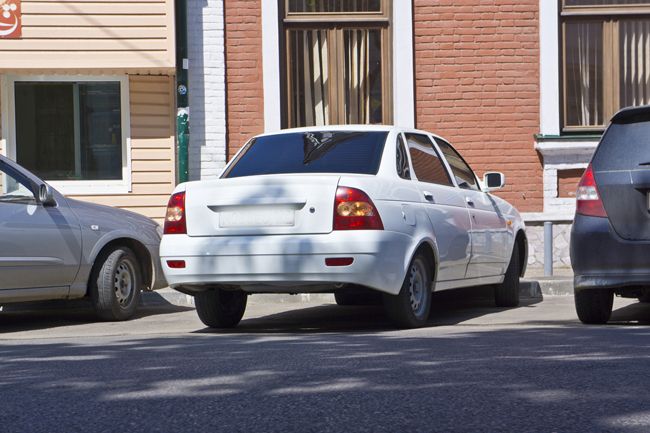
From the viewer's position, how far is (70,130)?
49.7ft

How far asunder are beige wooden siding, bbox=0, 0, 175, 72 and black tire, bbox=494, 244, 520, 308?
18.2 ft

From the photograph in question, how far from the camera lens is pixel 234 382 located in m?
5.21

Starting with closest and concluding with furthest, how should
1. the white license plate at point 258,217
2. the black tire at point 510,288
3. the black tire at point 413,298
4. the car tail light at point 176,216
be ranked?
1. the white license plate at point 258,217
2. the black tire at point 413,298
3. the car tail light at point 176,216
4. the black tire at point 510,288

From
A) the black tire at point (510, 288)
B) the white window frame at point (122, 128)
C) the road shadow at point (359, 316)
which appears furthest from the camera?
the white window frame at point (122, 128)

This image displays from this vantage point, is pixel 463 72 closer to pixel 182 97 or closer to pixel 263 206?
pixel 182 97

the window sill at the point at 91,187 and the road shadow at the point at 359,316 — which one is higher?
the window sill at the point at 91,187

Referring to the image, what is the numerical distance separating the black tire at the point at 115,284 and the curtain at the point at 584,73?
7190mm

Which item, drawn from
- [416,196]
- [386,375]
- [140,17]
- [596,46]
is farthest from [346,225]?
[596,46]

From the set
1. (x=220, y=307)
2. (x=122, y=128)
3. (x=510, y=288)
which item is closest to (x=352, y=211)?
(x=220, y=307)

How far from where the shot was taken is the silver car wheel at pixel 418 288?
326 inches

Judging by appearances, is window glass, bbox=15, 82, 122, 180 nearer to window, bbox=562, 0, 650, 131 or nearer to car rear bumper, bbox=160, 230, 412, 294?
window, bbox=562, 0, 650, 131

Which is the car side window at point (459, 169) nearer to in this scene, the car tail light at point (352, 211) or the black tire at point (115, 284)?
the car tail light at point (352, 211)

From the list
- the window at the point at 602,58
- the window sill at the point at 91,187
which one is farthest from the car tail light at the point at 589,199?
the window sill at the point at 91,187

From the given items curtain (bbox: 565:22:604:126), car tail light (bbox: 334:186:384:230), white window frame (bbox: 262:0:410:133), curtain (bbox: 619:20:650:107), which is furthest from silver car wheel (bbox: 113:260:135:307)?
curtain (bbox: 619:20:650:107)
